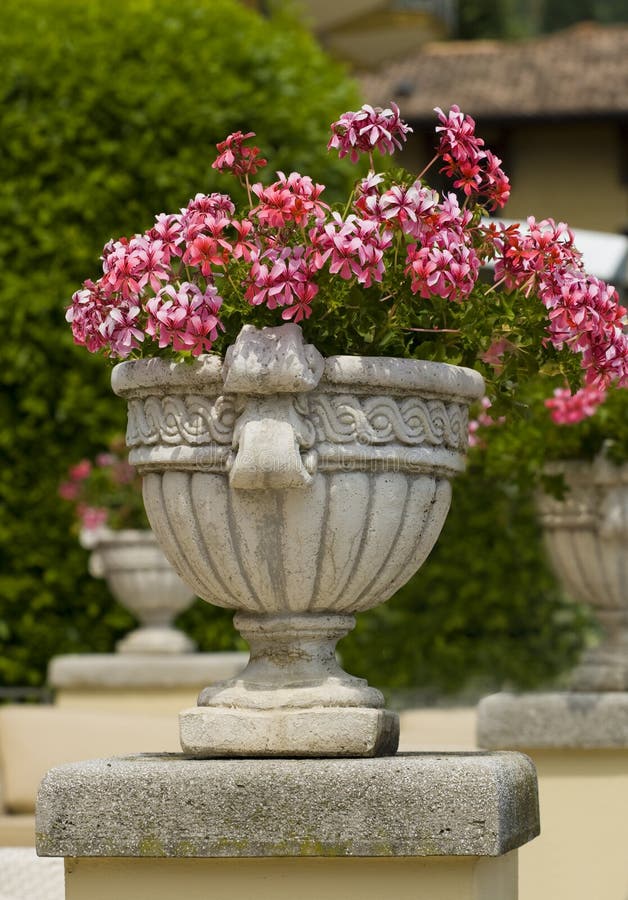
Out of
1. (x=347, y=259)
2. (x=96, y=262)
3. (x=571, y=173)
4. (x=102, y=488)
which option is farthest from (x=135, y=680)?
(x=571, y=173)

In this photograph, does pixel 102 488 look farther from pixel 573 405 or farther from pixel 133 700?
pixel 573 405

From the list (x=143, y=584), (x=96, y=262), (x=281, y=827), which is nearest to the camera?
(x=281, y=827)

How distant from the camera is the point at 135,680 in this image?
309 inches

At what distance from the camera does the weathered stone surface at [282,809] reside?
2752 mm

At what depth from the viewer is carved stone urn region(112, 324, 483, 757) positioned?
290 cm

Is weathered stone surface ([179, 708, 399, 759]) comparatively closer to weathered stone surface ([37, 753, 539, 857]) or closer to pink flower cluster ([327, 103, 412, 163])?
weathered stone surface ([37, 753, 539, 857])

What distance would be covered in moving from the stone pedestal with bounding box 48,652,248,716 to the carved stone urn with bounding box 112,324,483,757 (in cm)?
479

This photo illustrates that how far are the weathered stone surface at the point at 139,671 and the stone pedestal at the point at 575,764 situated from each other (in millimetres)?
2932

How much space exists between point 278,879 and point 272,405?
78 centimetres

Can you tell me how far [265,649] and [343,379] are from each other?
0.53 metres

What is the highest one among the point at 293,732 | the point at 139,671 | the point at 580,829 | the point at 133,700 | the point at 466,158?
the point at 466,158

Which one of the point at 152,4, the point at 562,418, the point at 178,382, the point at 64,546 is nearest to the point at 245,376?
the point at 178,382

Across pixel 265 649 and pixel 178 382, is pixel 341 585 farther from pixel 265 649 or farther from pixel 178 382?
pixel 178 382

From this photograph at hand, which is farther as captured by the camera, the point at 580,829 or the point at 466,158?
the point at 580,829
